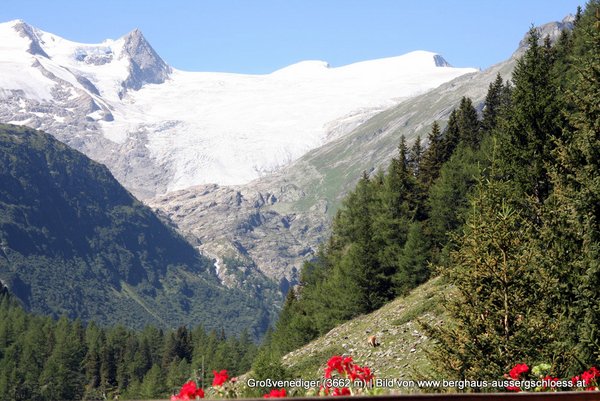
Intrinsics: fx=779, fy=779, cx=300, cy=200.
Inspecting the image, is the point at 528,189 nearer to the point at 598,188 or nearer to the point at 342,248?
the point at 598,188

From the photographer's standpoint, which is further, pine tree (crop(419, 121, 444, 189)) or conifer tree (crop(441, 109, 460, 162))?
conifer tree (crop(441, 109, 460, 162))

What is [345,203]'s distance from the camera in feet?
299

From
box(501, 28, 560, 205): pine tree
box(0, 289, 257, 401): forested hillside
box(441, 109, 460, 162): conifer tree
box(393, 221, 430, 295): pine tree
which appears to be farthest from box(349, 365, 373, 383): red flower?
box(0, 289, 257, 401): forested hillside

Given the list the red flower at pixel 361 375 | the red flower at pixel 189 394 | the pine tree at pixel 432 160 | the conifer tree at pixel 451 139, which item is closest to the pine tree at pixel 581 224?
the red flower at pixel 361 375

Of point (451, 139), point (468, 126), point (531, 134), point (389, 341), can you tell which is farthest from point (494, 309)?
point (468, 126)

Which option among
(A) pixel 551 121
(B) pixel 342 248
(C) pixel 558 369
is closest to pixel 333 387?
(C) pixel 558 369

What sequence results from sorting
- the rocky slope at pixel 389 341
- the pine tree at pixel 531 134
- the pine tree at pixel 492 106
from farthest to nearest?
the pine tree at pixel 492 106
the rocky slope at pixel 389 341
the pine tree at pixel 531 134

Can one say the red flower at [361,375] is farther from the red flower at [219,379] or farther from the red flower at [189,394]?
the red flower at [189,394]

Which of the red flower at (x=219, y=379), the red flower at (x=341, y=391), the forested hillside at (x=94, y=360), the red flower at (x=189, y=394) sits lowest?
the forested hillside at (x=94, y=360)

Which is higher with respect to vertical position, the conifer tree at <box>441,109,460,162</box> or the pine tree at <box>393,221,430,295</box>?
Result: the conifer tree at <box>441,109,460,162</box>

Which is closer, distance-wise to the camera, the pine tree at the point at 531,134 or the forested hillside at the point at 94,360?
the pine tree at the point at 531,134

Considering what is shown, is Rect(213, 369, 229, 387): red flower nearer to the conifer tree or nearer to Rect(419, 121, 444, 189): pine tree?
Rect(419, 121, 444, 189): pine tree

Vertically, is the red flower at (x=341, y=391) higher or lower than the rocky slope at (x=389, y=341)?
higher

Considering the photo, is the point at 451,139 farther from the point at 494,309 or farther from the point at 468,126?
the point at 494,309
